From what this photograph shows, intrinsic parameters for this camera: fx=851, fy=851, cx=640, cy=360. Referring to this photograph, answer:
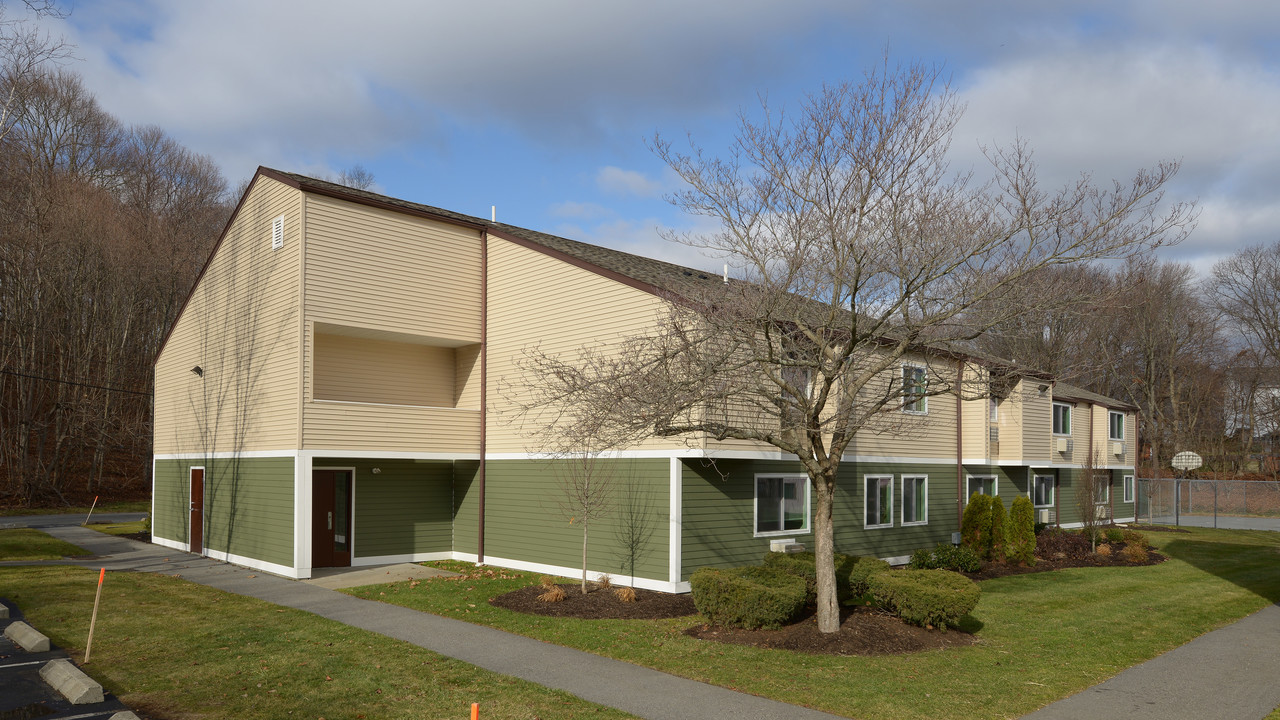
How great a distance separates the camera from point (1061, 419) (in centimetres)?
3055

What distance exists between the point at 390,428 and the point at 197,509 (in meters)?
7.56

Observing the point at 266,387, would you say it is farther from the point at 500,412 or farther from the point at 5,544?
the point at 5,544

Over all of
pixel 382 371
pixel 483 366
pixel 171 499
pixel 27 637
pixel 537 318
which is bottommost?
pixel 27 637

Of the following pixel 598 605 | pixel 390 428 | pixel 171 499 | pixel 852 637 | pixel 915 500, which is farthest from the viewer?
pixel 171 499

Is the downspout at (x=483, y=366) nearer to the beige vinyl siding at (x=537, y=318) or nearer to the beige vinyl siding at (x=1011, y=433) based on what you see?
the beige vinyl siding at (x=537, y=318)

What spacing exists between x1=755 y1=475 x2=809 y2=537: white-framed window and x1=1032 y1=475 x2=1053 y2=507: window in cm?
1380

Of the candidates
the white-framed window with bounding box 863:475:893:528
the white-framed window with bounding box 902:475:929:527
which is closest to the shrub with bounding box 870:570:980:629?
the white-framed window with bounding box 863:475:893:528

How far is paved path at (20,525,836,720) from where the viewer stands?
28.2 feet

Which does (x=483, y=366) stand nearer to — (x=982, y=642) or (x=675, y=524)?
(x=675, y=524)

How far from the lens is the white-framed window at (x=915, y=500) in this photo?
73.0ft

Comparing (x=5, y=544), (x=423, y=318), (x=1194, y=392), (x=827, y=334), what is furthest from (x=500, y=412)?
(x=1194, y=392)

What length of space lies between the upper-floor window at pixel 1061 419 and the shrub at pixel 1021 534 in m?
8.69

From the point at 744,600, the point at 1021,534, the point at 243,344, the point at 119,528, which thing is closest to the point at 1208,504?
the point at 1021,534

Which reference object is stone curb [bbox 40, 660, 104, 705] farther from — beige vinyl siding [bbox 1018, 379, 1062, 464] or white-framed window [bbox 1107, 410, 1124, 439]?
white-framed window [bbox 1107, 410, 1124, 439]
